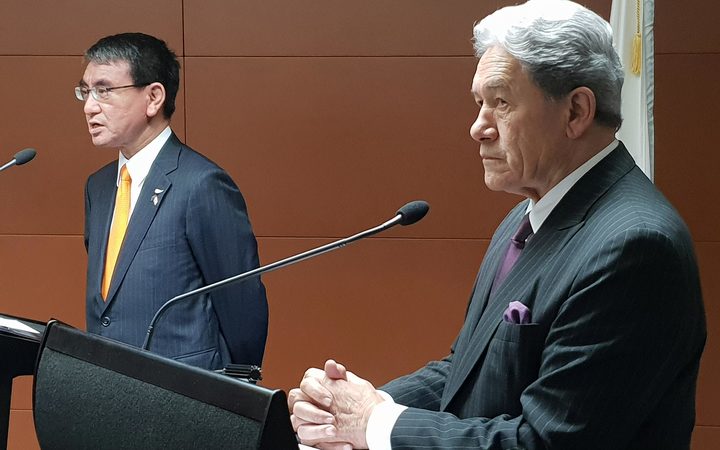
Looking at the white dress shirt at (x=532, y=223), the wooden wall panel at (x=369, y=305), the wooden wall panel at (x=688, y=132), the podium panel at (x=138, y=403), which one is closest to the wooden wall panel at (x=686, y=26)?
the wooden wall panel at (x=688, y=132)

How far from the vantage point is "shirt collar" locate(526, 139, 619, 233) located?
169cm

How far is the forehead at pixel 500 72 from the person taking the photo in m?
1.66

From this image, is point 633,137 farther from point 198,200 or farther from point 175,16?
point 175,16

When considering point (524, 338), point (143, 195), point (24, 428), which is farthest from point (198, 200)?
point (24, 428)

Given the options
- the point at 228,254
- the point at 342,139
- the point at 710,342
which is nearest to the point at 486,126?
the point at 228,254

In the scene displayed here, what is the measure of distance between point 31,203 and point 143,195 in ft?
5.70

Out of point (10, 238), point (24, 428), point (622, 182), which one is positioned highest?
point (622, 182)

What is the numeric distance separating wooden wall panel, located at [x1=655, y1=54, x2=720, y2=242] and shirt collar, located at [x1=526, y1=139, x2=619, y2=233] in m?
2.69

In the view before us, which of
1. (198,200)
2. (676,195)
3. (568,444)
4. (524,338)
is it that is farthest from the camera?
(676,195)

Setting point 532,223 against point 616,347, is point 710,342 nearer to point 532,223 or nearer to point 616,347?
point 532,223

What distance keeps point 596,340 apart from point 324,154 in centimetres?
303

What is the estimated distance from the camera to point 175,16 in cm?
437

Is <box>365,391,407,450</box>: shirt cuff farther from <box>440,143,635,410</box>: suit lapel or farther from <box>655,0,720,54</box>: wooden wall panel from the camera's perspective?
<box>655,0,720,54</box>: wooden wall panel

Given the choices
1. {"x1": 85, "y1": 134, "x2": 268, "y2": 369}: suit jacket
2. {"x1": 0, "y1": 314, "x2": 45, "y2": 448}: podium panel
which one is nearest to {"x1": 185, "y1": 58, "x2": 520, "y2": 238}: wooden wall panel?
{"x1": 85, "y1": 134, "x2": 268, "y2": 369}: suit jacket
